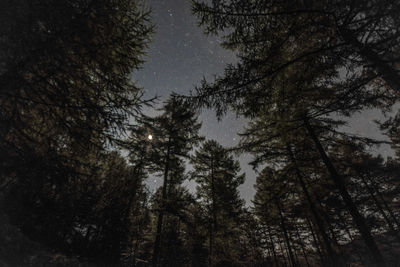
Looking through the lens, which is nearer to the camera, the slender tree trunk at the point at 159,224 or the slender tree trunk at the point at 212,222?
the slender tree trunk at the point at 159,224

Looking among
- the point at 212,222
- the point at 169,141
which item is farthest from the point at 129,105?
the point at 212,222

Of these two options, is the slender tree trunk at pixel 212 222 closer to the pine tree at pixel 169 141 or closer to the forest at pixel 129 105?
the forest at pixel 129 105

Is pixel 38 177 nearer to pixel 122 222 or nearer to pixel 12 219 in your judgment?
pixel 12 219

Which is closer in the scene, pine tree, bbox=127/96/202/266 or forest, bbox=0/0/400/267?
forest, bbox=0/0/400/267

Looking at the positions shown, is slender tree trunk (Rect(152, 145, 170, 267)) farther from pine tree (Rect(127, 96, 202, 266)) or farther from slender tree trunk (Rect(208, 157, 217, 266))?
slender tree trunk (Rect(208, 157, 217, 266))

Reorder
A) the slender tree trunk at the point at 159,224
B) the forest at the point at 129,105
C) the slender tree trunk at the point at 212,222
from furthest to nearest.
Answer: the slender tree trunk at the point at 212,222 < the slender tree trunk at the point at 159,224 < the forest at the point at 129,105

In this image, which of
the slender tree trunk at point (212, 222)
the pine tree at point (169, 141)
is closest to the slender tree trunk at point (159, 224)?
the pine tree at point (169, 141)

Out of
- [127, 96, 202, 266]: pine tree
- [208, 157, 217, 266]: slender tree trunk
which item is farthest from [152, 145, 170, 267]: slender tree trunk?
[208, 157, 217, 266]: slender tree trunk

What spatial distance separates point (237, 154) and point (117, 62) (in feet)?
20.1

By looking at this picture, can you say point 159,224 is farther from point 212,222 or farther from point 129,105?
point 129,105

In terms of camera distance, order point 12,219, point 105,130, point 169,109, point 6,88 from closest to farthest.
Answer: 1. point 6,88
2. point 105,130
3. point 12,219
4. point 169,109

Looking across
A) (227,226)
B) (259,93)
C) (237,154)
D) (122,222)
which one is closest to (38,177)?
(259,93)

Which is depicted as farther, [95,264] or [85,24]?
[95,264]

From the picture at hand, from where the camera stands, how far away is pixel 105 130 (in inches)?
169
